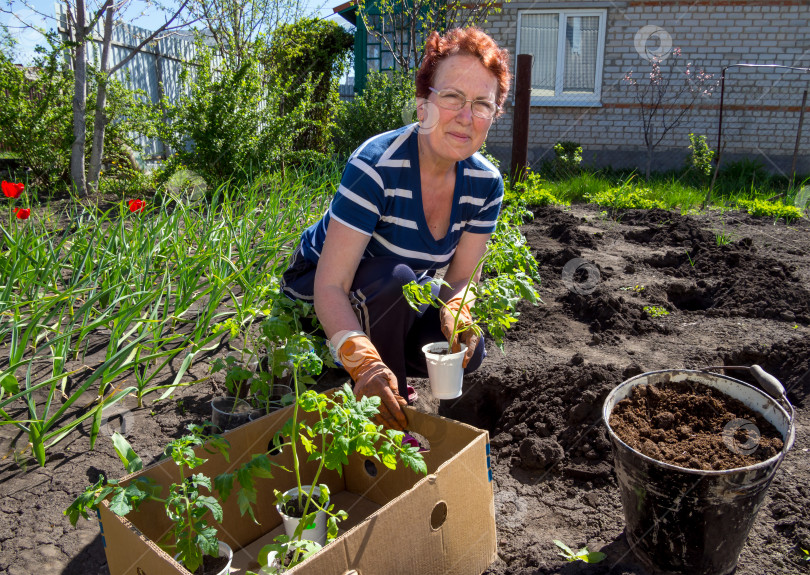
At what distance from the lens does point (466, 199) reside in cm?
198

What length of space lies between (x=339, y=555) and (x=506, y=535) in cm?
73

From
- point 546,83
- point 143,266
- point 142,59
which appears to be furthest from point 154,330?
point 546,83

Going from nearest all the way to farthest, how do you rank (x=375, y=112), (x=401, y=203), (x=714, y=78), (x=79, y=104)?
(x=401, y=203)
(x=79, y=104)
(x=375, y=112)
(x=714, y=78)

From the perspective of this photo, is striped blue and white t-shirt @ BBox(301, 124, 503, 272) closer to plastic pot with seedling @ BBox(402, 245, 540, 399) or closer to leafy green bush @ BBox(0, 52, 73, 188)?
plastic pot with seedling @ BBox(402, 245, 540, 399)

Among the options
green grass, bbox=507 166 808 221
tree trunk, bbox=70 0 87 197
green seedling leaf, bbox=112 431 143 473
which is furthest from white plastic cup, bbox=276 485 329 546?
tree trunk, bbox=70 0 87 197

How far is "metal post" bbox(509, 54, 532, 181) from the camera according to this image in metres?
5.07

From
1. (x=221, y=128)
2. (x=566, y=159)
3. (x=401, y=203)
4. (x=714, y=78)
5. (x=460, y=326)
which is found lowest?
(x=460, y=326)

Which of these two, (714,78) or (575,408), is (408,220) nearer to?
(575,408)

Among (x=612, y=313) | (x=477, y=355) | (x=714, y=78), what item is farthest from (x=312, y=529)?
(x=714, y=78)

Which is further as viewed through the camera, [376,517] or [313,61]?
[313,61]

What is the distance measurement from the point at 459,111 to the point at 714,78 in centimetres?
A: 875

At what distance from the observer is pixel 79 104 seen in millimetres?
5352

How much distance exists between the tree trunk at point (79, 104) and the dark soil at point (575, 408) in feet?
12.8

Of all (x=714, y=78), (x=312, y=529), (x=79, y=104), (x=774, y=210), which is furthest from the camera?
(x=714, y=78)
